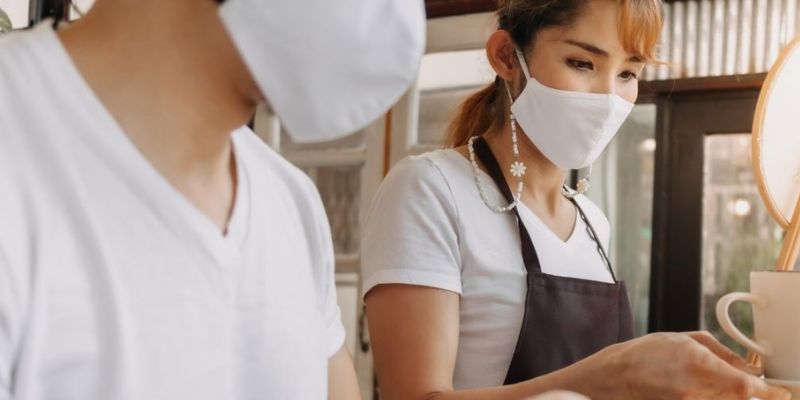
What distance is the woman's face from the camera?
55.9 inches

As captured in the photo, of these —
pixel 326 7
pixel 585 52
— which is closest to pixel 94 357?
pixel 326 7

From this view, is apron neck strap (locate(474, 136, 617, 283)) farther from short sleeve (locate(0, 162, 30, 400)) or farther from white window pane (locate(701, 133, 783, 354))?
white window pane (locate(701, 133, 783, 354))

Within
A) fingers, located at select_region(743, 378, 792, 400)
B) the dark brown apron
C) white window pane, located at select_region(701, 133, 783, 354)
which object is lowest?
white window pane, located at select_region(701, 133, 783, 354)

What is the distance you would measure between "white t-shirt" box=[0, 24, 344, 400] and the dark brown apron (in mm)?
680

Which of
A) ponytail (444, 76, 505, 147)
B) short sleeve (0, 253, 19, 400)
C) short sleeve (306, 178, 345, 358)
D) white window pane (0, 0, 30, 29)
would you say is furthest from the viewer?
white window pane (0, 0, 30, 29)

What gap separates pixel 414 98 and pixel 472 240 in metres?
2.70

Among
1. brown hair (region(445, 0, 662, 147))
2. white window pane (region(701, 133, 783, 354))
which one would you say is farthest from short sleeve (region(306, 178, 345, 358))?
white window pane (region(701, 133, 783, 354))

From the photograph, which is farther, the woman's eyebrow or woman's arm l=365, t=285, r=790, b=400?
the woman's eyebrow

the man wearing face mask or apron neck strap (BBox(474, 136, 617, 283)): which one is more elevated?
the man wearing face mask

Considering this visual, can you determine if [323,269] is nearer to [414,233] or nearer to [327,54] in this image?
[327,54]

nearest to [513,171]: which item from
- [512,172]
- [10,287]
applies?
[512,172]

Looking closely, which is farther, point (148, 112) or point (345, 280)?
point (345, 280)

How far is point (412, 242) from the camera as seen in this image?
1.34 meters

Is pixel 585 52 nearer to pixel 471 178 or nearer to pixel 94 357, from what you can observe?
pixel 471 178
